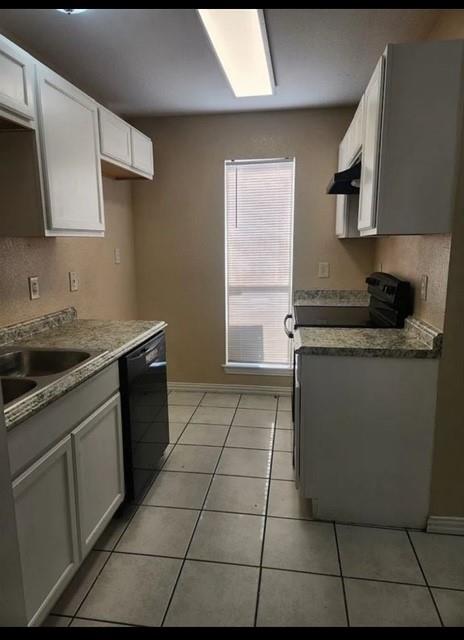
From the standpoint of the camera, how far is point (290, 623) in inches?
59.5

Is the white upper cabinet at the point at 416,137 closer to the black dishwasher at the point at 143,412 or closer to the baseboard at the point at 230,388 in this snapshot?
the black dishwasher at the point at 143,412

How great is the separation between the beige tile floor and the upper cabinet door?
1.94 m

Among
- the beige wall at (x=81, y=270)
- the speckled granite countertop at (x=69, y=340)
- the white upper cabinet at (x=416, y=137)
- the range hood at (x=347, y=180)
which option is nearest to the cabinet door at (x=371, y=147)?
the white upper cabinet at (x=416, y=137)

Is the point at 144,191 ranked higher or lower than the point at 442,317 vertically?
higher

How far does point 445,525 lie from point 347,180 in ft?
6.16

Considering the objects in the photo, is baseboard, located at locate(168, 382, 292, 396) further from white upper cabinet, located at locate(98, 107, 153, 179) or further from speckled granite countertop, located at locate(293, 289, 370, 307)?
white upper cabinet, located at locate(98, 107, 153, 179)

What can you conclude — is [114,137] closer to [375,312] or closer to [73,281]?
[73,281]

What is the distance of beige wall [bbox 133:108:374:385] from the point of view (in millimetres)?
3382

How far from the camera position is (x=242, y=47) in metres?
2.22

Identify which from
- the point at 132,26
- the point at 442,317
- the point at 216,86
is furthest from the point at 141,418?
the point at 216,86

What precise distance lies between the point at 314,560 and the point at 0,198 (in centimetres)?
215

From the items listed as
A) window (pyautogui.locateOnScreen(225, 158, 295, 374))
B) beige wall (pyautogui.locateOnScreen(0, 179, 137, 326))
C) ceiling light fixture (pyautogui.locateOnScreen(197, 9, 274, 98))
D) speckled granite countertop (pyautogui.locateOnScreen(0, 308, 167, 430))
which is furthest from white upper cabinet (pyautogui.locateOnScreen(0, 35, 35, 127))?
window (pyautogui.locateOnScreen(225, 158, 295, 374))
